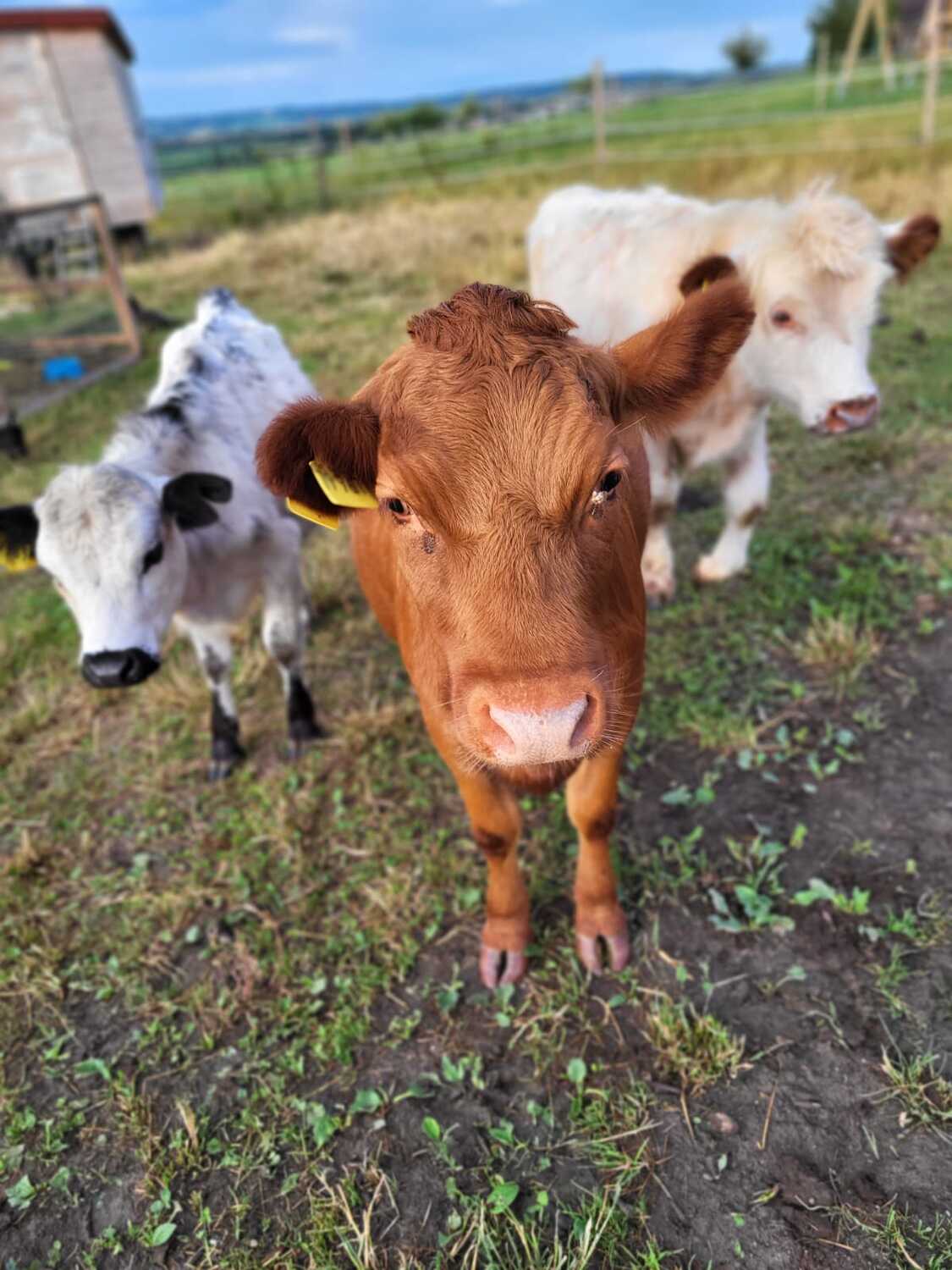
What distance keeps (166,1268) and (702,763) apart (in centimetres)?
245

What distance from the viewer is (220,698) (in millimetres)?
3652

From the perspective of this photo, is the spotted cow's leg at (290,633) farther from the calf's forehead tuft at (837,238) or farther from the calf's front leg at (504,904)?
the calf's forehead tuft at (837,238)

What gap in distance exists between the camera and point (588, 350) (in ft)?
5.90

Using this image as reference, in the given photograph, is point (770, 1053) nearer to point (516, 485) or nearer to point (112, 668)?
point (516, 485)

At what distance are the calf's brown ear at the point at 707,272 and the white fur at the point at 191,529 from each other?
209 cm

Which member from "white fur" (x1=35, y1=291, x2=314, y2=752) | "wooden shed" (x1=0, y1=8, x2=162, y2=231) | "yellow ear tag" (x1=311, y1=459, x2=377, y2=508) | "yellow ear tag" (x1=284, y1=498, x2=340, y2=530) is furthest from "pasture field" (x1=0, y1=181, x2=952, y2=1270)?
"wooden shed" (x1=0, y1=8, x2=162, y2=231)

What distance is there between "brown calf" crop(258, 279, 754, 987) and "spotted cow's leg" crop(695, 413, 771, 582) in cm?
217

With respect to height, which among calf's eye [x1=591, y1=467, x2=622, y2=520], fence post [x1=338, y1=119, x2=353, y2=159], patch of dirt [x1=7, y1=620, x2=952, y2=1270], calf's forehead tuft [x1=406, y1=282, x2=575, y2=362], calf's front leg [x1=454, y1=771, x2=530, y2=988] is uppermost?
fence post [x1=338, y1=119, x2=353, y2=159]

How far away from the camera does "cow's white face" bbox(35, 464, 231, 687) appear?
2.71m

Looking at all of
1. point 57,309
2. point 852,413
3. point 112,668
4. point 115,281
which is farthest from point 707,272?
point 57,309

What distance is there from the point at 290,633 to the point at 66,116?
1904cm

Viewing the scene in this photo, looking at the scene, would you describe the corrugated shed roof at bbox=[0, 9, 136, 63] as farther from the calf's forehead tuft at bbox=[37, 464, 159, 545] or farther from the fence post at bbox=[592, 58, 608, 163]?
the calf's forehead tuft at bbox=[37, 464, 159, 545]

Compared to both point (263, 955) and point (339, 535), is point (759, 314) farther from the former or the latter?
point (263, 955)

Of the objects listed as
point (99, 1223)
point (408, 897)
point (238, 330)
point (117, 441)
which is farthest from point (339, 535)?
point (99, 1223)
